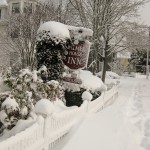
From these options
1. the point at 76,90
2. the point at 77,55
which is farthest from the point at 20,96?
the point at 77,55

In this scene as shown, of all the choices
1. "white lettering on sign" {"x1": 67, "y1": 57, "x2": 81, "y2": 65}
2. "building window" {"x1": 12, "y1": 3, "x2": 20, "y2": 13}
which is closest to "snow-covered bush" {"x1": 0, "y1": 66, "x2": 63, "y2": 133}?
"white lettering on sign" {"x1": 67, "y1": 57, "x2": 81, "y2": 65}

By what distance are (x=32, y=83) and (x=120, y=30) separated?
15305 mm

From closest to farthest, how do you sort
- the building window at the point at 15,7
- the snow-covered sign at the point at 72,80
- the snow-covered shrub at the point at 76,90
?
the snow-covered shrub at the point at 76,90 → the snow-covered sign at the point at 72,80 → the building window at the point at 15,7

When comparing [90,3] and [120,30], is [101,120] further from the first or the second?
[120,30]

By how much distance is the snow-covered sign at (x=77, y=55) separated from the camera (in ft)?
39.3

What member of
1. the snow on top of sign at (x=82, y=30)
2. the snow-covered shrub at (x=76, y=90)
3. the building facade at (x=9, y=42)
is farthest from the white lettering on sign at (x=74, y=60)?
the building facade at (x=9, y=42)

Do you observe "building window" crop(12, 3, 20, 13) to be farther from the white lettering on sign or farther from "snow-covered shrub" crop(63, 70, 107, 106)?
the white lettering on sign

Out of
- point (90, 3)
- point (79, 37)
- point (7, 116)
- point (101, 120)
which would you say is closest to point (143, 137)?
point (101, 120)

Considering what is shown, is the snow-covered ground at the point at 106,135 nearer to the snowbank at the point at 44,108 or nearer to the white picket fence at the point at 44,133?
the white picket fence at the point at 44,133

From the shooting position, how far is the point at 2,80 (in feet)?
26.0

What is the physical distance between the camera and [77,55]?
39.1 feet

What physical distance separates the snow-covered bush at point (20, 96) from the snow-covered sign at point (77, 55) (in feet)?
9.25

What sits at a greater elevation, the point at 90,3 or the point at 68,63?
the point at 90,3

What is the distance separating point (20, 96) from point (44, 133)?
5.75ft
